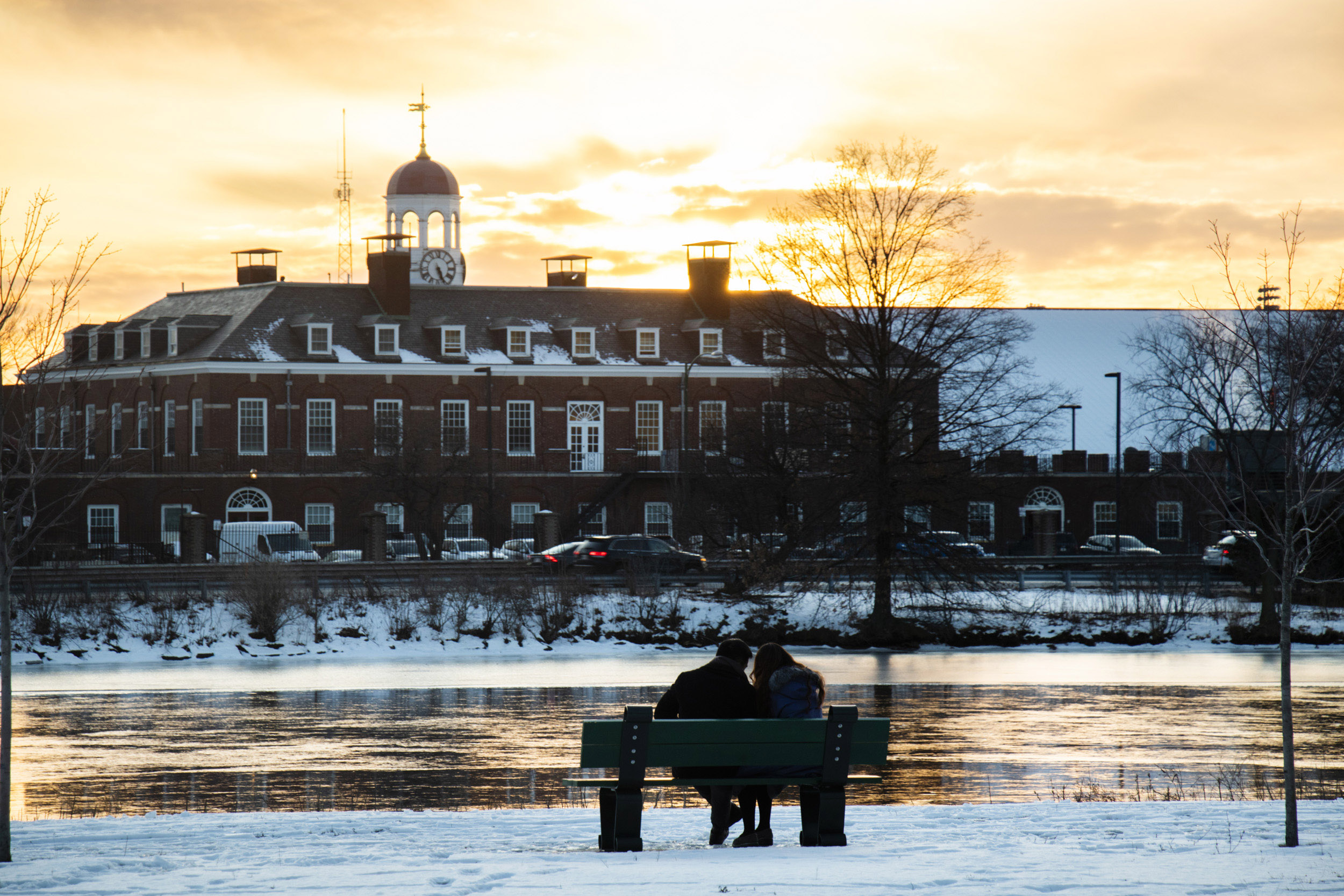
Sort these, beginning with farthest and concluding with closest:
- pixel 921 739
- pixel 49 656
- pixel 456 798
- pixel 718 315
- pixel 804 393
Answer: pixel 718 315 → pixel 804 393 → pixel 49 656 → pixel 921 739 → pixel 456 798

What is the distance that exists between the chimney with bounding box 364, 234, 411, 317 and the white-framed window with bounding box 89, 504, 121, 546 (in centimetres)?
1389

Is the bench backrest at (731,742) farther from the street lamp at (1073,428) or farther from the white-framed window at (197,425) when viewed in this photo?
the street lamp at (1073,428)

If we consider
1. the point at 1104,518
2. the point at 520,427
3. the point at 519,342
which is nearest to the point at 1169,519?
the point at 1104,518

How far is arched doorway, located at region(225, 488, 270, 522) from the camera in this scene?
58.7 metres

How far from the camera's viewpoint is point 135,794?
39.4 ft

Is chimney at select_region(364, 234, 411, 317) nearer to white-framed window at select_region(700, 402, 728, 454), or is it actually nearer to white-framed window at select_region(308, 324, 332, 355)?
white-framed window at select_region(308, 324, 332, 355)

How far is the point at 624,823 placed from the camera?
8.94 meters

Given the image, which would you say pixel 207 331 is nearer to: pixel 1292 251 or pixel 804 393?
pixel 804 393

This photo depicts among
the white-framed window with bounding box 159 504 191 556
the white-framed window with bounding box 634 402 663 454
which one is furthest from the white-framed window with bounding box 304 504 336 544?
the white-framed window with bounding box 634 402 663 454

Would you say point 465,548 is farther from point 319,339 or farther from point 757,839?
point 757,839

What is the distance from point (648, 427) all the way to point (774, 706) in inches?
2189

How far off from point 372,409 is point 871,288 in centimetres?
3445

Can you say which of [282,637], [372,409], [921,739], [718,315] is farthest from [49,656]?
[718,315]

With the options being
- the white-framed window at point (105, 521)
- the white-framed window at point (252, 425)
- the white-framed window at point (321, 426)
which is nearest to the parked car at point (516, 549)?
the white-framed window at point (321, 426)
